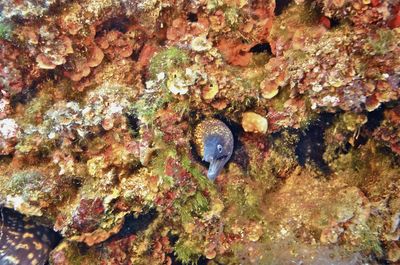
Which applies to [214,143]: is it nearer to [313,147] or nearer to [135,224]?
[313,147]

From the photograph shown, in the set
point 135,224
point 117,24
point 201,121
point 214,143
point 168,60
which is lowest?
point 135,224

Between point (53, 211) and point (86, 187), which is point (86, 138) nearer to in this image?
point (86, 187)

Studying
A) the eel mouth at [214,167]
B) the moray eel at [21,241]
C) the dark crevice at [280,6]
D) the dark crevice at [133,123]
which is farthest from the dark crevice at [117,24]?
the moray eel at [21,241]

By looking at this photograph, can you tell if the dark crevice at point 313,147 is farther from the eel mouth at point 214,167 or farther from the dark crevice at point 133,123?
the dark crevice at point 133,123

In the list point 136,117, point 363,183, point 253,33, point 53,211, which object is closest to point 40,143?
point 53,211

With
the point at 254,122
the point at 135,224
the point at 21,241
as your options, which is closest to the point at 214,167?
the point at 254,122

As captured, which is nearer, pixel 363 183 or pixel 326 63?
pixel 326 63

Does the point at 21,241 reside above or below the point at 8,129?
below

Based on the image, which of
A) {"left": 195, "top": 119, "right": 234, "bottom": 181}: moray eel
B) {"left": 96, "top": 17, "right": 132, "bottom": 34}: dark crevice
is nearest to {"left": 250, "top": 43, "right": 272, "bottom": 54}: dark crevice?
{"left": 195, "top": 119, "right": 234, "bottom": 181}: moray eel
